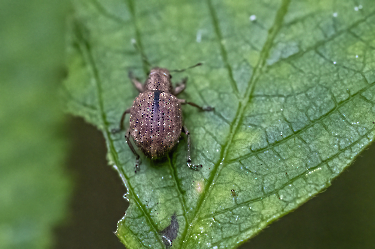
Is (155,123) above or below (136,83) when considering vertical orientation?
below

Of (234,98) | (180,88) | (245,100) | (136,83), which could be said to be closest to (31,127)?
(136,83)

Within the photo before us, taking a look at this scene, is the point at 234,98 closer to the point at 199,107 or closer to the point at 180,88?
the point at 199,107

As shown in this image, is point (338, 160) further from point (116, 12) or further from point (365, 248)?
point (116, 12)

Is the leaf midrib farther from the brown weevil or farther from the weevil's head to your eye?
the weevil's head

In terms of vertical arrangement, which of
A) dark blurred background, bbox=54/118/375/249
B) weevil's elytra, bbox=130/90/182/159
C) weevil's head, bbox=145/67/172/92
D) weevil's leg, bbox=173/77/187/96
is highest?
weevil's head, bbox=145/67/172/92

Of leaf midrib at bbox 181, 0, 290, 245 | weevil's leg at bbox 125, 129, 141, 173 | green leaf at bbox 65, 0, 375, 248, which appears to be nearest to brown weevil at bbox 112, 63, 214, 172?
weevil's leg at bbox 125, 129, 141, 173

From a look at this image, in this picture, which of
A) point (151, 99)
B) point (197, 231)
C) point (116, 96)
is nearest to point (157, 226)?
point (197, 231)
